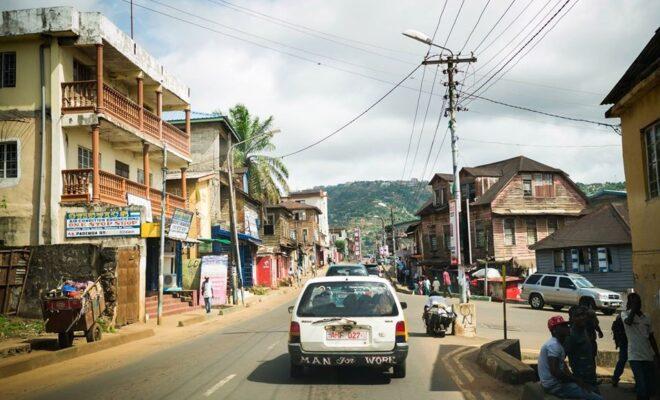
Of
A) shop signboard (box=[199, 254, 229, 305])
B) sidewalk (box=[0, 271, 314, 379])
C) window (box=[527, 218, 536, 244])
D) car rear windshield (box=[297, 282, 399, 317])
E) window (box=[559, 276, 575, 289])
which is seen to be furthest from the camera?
window (box=[527, 218, 536, 244])

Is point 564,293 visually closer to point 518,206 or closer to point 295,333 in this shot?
point 518,206

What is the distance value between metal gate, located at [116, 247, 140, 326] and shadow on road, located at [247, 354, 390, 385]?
10538mm

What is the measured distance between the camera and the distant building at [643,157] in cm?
1035

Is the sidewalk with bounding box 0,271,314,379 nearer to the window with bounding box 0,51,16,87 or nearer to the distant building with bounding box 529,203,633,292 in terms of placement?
the window with bounding box 0,51,16,87

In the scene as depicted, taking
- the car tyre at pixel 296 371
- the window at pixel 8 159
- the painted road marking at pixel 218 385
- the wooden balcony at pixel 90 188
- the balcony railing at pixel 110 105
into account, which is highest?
the balcony railing at pixel 110 105

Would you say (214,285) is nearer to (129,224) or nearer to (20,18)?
(129,224)

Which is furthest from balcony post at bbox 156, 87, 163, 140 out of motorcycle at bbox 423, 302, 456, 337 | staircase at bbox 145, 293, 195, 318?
motorcycle at bbox 423, 302, 456, 337

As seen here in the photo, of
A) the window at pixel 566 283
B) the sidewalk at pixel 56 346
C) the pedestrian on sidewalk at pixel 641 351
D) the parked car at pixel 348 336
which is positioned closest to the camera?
the pedestrian on sidewalk at pixel 641 351

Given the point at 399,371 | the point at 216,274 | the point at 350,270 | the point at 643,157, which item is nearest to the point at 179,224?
the point at 216,274

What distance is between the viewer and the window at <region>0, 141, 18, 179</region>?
20.6m

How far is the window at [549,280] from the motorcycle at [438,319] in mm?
13782

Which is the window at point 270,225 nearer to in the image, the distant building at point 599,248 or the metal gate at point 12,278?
the distant building at point 599,248

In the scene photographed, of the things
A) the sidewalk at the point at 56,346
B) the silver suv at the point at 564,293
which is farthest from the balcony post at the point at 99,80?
the silver suv at the point at 564,293

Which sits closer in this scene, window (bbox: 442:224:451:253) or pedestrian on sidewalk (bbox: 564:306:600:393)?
pedestrian on sidewalk (bbox: 564:306:600:393)
